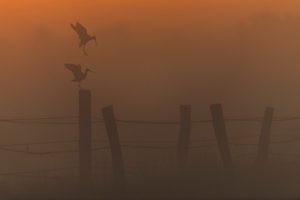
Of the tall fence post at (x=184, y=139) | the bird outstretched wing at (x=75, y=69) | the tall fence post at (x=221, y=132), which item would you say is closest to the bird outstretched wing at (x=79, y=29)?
the bird outstretched wing at (x=75, y=69)

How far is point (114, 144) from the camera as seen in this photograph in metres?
2.51

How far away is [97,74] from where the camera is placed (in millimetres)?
2477

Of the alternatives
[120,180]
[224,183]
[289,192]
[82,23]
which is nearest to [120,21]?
[82,23]

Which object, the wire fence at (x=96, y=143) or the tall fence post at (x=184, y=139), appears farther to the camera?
the tall fence post at (x=184, y=139)

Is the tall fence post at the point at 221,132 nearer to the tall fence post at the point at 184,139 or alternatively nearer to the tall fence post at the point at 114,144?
the tall fence post at the point at 184,139

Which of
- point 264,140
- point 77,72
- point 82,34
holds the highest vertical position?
point 82,34

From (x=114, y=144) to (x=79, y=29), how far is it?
26.4 inches

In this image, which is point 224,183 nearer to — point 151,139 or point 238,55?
point 151,139

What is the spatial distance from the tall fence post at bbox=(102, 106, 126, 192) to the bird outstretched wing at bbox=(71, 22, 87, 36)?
44 centimetres

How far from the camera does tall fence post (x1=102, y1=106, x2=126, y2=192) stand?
2.50 m

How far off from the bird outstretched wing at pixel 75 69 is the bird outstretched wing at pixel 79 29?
178 mm

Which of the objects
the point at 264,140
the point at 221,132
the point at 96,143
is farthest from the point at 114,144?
the point at 264,140

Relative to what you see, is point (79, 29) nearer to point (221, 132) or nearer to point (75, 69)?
point (75, 69)

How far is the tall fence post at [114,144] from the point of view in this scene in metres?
2.50
